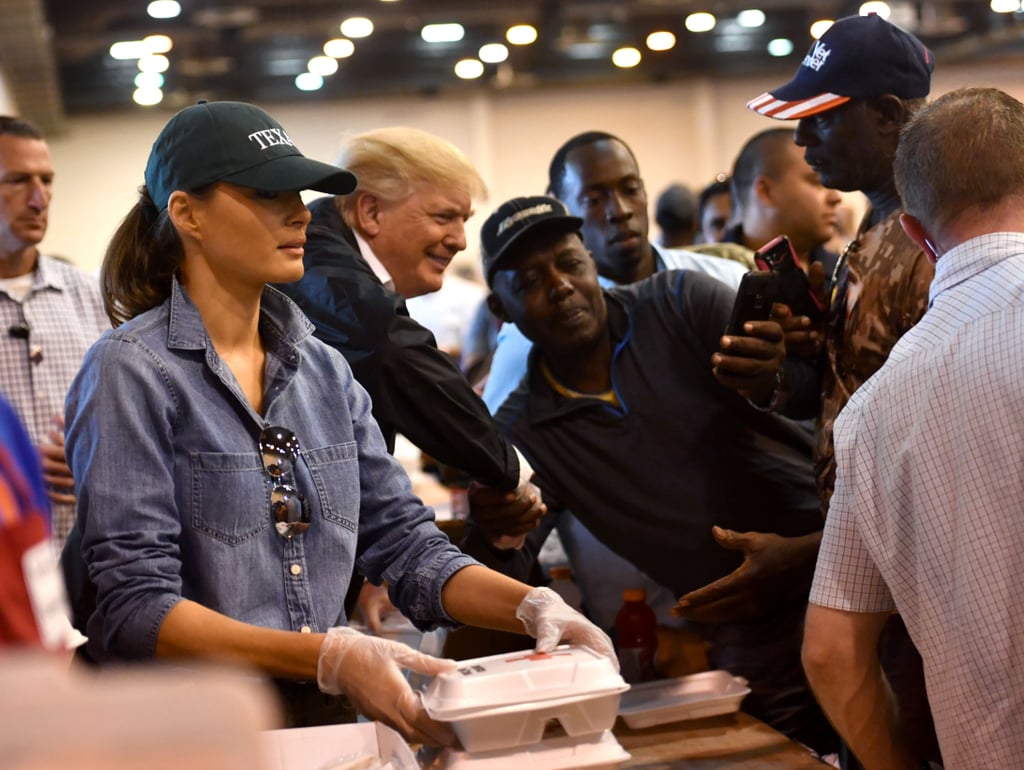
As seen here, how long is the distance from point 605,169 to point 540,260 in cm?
97

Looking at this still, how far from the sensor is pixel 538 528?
2.93 m

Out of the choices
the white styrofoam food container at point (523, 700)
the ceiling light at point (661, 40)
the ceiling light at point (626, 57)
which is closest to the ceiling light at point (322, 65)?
the ceiling light at point (626, 57)

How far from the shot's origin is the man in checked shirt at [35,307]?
3.74 metres

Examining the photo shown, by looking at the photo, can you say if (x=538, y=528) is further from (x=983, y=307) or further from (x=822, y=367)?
(x=983, y=307)

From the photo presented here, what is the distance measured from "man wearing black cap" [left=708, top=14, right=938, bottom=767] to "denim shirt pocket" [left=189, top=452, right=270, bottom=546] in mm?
971

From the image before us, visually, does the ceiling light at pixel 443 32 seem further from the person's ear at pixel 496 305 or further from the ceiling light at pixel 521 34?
the person's ear at pixel 496 305

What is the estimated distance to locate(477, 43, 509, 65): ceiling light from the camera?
11.4m

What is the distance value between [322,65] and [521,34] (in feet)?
7.29

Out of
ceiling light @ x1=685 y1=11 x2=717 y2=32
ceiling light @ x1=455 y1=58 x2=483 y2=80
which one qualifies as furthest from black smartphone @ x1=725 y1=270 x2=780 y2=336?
ceiling light @ x1=455 y1=58 x2=483 y2=80

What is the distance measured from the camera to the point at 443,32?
10883 mm

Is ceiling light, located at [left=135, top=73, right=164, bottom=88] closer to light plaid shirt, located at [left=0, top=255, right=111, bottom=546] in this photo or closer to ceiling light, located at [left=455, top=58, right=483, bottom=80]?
ceiling light, located at [left=455, top=58, right=483, bottom=80]

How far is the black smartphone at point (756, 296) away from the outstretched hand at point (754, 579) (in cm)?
45

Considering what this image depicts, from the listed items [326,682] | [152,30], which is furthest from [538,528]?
[152,30]

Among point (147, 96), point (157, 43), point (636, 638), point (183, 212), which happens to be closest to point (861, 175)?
→ point (636, 638)
